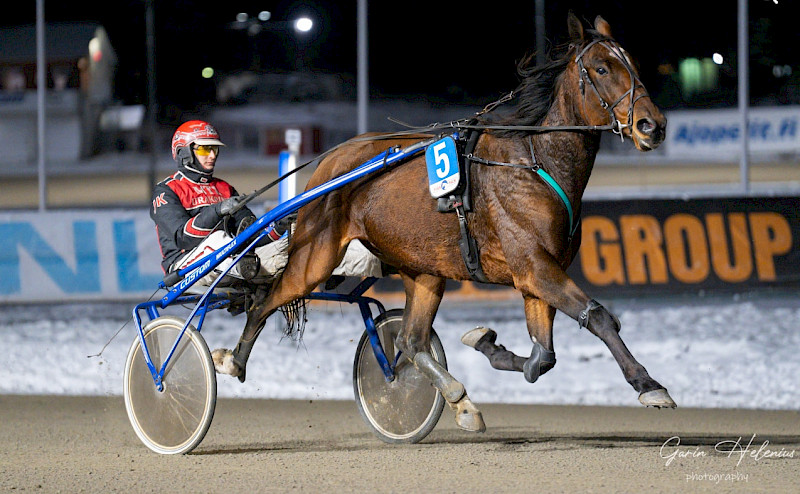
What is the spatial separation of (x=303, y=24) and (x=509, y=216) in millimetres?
8070

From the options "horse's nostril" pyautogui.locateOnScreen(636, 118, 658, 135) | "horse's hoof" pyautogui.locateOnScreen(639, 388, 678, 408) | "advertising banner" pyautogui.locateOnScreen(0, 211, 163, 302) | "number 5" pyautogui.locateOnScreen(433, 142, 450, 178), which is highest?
"horse's nostril" pyautogui.locateOnScreen(636, 118, 658, 135)

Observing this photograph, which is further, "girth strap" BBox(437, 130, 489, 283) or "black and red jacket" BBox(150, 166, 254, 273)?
"black and red jacket" BBox(150, 166, 254, 273)

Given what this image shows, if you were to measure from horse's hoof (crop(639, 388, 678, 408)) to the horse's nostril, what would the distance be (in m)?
1.03

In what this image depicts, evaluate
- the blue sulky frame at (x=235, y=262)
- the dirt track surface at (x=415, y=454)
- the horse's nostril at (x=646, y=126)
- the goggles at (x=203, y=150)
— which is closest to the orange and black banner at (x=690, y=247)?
the dirt track surface at (x=415, y=454)

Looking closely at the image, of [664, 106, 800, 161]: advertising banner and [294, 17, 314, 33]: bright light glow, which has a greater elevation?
[294, 17, 314, 33]: bright light glow

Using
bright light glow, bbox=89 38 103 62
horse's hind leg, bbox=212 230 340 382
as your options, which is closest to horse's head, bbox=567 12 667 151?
horse's hind leg, bbox=212 230 340 382

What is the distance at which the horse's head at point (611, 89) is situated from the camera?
477cm

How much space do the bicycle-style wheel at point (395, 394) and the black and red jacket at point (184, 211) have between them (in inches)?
37.8

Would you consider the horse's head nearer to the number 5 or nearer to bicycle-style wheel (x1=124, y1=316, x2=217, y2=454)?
the number 5

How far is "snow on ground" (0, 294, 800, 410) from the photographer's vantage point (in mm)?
8039

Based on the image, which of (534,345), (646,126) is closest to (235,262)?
(534,345)

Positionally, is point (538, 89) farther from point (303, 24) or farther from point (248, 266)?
point (303, 24)

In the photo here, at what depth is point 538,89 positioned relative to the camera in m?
5.41

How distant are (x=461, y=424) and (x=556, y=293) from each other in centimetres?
79
